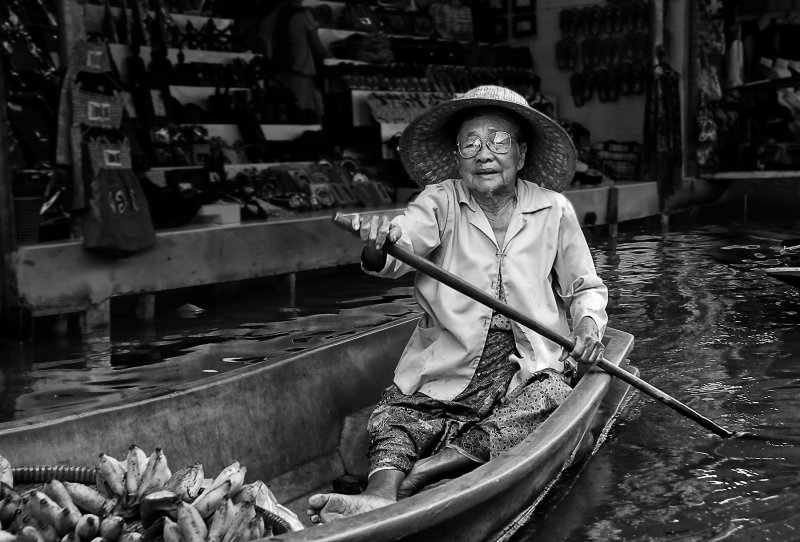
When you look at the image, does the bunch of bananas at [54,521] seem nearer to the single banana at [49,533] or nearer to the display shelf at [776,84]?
the single banana at [49,533]

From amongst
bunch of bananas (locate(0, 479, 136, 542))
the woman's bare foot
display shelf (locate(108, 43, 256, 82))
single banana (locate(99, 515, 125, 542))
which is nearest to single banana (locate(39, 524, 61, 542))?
bunch of bananas (locate(0, 479, 136, 542))

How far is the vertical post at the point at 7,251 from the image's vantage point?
6.25 metres

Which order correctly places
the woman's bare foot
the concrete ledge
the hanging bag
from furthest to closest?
1. the hanging bag
2. the concrete ledge
3. the woman's bare foot

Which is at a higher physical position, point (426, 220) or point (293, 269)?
point (426, 220)

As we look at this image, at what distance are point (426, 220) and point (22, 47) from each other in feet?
17.8

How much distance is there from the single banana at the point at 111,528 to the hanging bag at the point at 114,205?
4.48 metres

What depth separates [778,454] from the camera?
4266 mm

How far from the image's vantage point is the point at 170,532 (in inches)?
93.1

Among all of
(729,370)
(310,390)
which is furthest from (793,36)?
(310,390)

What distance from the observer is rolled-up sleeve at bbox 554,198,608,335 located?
3.72 meters

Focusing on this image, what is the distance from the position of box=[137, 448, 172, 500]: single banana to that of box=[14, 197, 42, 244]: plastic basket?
Answer: 429 cm

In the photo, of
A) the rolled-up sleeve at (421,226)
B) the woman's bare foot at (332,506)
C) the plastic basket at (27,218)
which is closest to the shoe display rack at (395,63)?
the plastic basket at (27,218)

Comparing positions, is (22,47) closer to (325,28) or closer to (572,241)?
(325,28)

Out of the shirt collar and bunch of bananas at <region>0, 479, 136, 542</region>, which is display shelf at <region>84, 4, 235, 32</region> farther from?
bunch of bananas at <region>0, 479, 136, 542</region>
